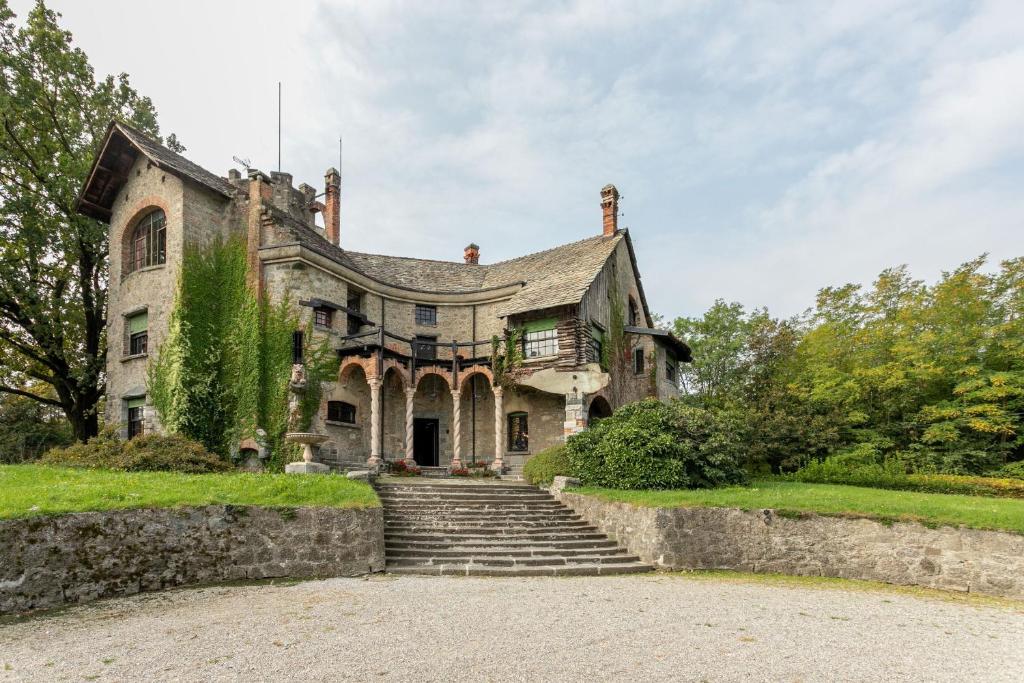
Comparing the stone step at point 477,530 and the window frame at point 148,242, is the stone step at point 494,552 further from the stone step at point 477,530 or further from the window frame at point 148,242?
the window frame at point 148,242

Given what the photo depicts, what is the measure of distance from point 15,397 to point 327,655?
3534 cm

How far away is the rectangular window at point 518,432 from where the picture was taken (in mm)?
23578

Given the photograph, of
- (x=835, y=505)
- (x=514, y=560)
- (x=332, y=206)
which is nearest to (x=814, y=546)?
(x=835, y=505)

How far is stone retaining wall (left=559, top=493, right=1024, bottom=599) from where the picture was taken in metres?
10.9

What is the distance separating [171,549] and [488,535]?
20.6 ft

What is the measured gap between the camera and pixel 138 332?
21.4m

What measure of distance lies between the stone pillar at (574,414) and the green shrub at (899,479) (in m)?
7.57

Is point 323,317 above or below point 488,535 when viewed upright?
above

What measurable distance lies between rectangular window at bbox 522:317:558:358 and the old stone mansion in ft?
0.19

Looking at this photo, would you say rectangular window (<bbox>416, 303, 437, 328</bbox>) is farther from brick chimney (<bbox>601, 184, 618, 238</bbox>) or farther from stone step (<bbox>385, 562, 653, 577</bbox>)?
stone step (<bbox>385, 562, 653, 577</bbox>)

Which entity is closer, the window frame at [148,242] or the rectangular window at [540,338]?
the window frame at [148,242]

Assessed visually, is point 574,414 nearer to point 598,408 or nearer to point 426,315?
point 598,408

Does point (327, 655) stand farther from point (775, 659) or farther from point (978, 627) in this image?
point (978, 627)

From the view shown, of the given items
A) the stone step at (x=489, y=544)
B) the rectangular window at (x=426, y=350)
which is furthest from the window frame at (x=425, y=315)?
the stone step at (x=489, y=544)
